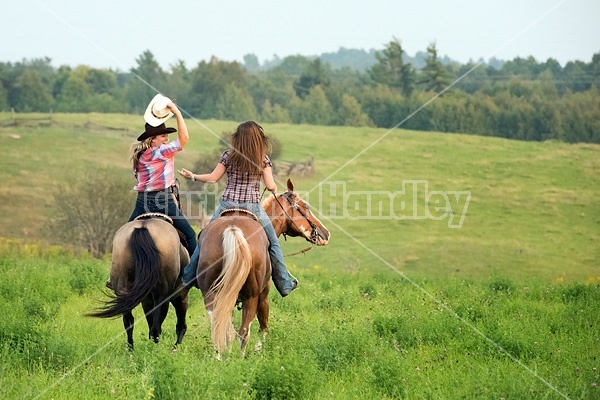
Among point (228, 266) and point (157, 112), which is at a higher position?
point (157, 112)

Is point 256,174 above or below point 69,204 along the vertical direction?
above

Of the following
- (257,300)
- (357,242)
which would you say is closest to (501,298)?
(257,300)

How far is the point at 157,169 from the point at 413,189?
45628 millimetres

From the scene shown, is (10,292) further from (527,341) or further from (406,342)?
(527,341)

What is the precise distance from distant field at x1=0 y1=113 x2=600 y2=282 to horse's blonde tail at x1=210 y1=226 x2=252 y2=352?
78.4 ft

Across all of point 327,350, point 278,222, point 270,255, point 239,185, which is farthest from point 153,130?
point 327,350

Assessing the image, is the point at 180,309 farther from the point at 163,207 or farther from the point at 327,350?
the point at 327,350

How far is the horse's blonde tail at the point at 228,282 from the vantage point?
26.9 ft

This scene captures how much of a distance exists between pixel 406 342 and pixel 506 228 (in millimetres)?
37586

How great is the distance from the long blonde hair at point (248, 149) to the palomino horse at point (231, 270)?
544mm

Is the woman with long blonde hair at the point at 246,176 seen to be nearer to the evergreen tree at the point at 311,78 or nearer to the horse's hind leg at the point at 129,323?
the horse's hind leg at the point at 129,323

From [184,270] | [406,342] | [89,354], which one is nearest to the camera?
[89,354]

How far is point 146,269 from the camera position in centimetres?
889

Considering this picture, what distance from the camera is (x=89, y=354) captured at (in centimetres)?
848
